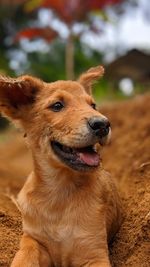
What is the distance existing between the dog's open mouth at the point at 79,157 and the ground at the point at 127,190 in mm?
987

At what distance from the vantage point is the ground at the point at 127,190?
6031 mm

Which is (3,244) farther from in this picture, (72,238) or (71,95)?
(71,95)

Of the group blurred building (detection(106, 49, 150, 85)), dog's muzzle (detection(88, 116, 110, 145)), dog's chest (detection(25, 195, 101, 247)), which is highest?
blurred building (detection(106, 49, 150, 85))

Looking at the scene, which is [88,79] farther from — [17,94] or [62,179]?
[62,179]

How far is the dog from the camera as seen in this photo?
5.60 meters

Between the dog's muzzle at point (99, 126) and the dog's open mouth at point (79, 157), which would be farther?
the dog's open mouth at point (79, 157)

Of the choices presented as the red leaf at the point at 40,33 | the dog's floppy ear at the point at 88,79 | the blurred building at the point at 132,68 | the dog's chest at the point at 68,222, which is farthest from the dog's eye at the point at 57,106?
the red leaf at the point at 40,33

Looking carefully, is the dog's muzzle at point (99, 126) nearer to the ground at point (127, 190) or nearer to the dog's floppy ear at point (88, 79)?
the ground at point (127, 190)

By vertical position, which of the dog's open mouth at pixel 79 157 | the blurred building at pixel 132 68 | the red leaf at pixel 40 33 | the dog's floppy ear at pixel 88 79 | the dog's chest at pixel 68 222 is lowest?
the dog's chest at pixel 68 222

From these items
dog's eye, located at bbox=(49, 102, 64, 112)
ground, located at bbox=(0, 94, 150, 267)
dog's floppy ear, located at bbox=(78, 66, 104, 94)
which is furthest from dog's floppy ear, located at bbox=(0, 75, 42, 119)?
ground, located at bbox=(0, 94, 150, 267)

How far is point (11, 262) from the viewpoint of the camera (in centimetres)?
586

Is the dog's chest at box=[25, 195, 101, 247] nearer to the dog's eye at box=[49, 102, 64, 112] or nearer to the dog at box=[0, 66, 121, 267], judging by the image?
the dog at box=[0, 66, 121, 267]

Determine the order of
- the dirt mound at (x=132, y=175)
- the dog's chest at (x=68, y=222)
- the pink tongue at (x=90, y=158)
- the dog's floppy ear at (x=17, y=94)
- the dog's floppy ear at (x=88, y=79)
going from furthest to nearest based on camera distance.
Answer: the dog's floppy ear at (x=88, y=79) < the dog's floppy ear at (x=17, y=94) < the dirt mound at (x=132, y=175) < the dog's chest at (x=68, y=222) < the pink tongue at (x=90, y=158)

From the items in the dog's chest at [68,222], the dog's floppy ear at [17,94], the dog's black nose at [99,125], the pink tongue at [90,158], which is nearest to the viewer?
the dog's black nose at [99,125]
